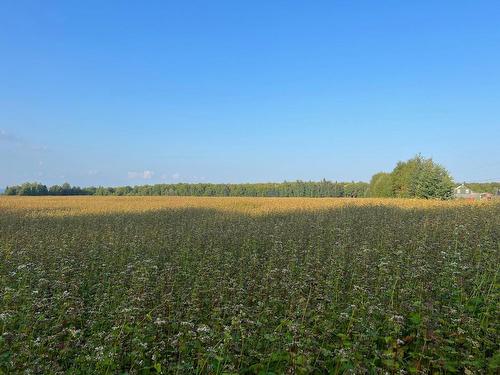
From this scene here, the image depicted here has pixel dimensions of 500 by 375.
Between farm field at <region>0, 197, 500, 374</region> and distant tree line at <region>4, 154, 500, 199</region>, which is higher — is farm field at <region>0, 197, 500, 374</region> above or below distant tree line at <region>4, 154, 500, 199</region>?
below

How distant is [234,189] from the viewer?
109875mm

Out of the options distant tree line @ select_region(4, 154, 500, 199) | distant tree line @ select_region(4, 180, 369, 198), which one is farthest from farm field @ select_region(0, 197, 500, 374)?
distant tree line @ select_region(4, 180, 369, 198)

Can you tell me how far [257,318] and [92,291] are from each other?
3948mm

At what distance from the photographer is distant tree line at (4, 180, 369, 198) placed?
330 feet

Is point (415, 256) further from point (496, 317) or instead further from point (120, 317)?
point (120, 317)

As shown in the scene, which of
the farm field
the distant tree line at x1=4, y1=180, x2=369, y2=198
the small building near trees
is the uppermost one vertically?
the distant tree line at x1=4, y1=180, x2=369, y2=198

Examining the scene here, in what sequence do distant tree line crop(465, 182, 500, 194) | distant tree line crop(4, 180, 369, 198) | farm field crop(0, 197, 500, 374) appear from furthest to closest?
distant tree line crop(465, 182, 500, 194) < distant tree line crop(4, 180, 369, 198) < farm field crop(0, 197, 500, 374)

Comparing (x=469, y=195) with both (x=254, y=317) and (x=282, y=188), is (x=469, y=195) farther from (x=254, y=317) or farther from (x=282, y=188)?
(x=254, y=317)

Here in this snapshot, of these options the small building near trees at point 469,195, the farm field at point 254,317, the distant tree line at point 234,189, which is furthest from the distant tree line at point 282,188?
the farm field at point 254,317

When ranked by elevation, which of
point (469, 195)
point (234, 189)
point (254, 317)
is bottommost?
point (254, 317)

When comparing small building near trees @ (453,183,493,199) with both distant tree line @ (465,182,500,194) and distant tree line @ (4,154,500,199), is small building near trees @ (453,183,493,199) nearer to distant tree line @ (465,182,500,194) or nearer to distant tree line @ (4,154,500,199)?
distant tree line @ (4,154,500,199)

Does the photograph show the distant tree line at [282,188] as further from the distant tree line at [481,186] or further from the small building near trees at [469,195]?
the small building near trees at [469,195]

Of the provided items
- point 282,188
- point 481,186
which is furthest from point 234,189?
point 481,186

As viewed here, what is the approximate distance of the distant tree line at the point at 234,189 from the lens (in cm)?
10056
